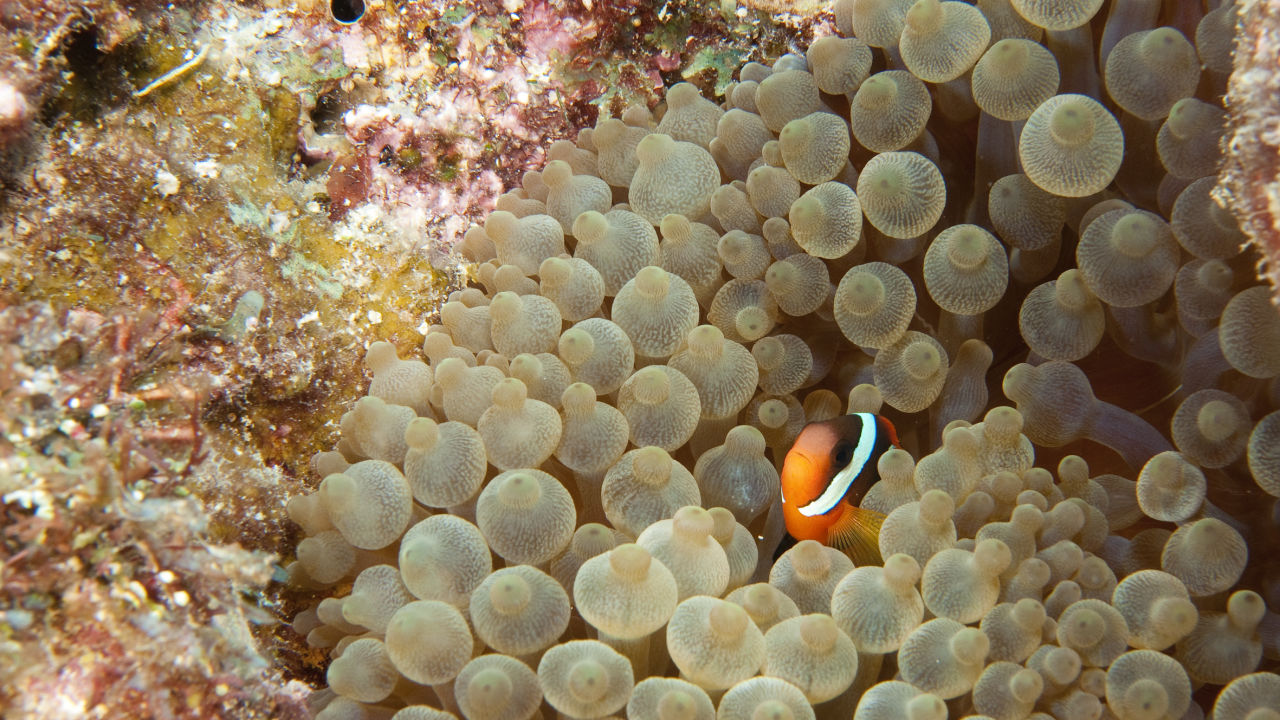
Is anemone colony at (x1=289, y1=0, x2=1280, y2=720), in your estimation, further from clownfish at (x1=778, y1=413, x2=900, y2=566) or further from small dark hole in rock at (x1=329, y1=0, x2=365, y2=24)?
small dark hole in rock at (x1=329, y1=0, x2=365, y2=24)

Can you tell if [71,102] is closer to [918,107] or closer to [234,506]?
[234,506]

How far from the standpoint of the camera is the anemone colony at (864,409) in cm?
136

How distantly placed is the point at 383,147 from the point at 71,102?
740mm

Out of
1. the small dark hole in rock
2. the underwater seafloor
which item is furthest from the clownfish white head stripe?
the small dark hole in rock

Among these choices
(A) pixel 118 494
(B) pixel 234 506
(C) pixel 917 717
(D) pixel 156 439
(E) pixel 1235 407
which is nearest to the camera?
(A) pixel 118 494

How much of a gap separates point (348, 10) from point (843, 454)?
175 cm

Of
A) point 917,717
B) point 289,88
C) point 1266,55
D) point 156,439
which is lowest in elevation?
point 917,717

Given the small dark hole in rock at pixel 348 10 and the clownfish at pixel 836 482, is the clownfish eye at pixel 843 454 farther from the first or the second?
the small dark hole in rock at pixel 348 10

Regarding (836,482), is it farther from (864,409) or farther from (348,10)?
(348,10)

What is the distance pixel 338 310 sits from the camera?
2.10 m

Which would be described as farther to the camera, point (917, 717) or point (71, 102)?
point (71, 102)

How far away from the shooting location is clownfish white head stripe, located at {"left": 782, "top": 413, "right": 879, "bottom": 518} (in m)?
1.67

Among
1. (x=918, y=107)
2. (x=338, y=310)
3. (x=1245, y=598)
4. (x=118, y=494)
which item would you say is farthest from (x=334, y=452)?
(x=1245, y=598)

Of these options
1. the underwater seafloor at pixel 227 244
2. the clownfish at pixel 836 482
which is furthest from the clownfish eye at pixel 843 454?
the underwater seafloor at pixel 227 244
